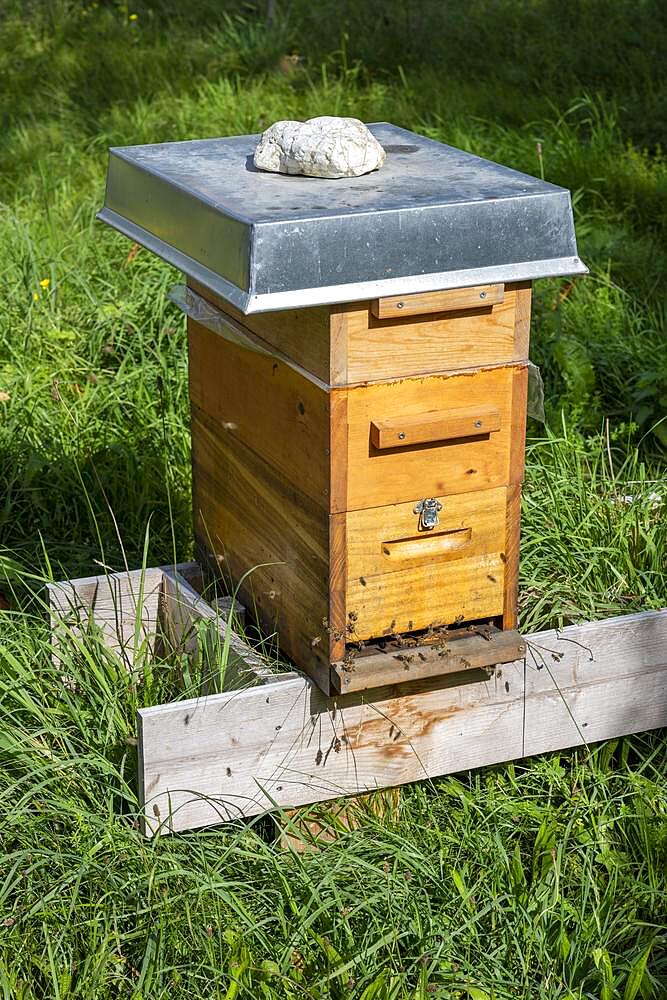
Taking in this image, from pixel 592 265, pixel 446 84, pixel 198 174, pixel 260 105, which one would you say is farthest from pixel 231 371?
pixel 446 84

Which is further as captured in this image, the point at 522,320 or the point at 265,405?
the point at 265,405

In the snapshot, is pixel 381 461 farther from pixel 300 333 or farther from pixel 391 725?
pixel 391 725

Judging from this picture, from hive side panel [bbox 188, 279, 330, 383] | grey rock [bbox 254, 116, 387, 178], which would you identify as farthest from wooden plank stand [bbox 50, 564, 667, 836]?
grey rock [bbox 254, 116, 387, 178]

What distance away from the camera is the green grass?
7.43 feet

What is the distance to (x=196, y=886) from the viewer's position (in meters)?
2.33

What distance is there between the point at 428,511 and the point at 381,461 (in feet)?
0.50

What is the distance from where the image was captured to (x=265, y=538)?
2682 millimetres

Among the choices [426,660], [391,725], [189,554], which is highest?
[426,660]

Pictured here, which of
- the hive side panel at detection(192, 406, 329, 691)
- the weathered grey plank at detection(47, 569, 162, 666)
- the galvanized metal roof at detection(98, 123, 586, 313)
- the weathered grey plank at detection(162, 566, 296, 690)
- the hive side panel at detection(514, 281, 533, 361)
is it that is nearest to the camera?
the galvanized metal roof at detection(98, 123, 586, 313)

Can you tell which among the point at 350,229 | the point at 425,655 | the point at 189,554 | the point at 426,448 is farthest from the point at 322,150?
the point at 189,554

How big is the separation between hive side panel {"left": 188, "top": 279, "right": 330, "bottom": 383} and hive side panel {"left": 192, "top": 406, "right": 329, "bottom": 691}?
27cm

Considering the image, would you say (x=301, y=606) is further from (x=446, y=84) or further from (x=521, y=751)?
(x=446, y=84)

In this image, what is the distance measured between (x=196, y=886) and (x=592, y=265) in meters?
3.33

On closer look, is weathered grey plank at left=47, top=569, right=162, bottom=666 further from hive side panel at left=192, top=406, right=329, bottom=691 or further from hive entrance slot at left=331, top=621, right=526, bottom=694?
hive entrance slot at left=331, top=621, right=526, bottom=694
